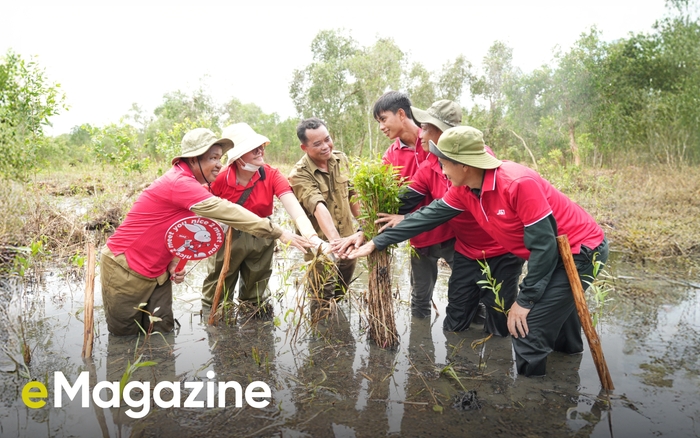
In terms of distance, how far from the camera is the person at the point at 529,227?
3.12 metres

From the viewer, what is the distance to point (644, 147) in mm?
12828

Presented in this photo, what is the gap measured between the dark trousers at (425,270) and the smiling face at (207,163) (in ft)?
6.40

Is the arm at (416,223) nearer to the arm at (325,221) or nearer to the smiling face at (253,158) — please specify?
the arm at (325,221)

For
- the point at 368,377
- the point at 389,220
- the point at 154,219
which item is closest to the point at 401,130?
the point at 389,220

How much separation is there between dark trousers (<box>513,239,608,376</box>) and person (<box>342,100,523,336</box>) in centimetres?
47

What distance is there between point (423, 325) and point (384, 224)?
1266mm

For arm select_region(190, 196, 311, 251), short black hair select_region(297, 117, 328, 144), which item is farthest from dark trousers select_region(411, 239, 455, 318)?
short black hair select_region(297, 117, 328, 144)

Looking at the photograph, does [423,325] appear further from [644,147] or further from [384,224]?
[644,147]

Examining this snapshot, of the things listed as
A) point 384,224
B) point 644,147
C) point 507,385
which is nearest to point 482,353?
point 507,385

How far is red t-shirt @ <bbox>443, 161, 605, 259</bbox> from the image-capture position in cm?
309

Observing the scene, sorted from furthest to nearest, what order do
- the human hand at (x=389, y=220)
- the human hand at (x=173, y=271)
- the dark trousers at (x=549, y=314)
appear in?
the human hand at (x=173, y=271)
the human hand at (x=389, y=220)
the dark trousers at (x=549, y=314)

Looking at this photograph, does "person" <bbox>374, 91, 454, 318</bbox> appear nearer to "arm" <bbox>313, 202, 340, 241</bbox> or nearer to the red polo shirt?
the red polo shirt

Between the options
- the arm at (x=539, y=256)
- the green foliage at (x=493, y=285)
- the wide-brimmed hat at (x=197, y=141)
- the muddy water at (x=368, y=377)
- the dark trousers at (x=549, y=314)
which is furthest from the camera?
the wide-brimmed hat at (x=197, y=141)

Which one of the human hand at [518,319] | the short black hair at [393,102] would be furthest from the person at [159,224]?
the human hand at [518,319]
